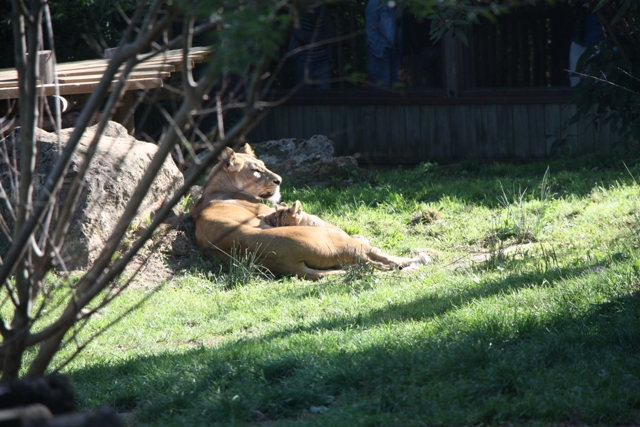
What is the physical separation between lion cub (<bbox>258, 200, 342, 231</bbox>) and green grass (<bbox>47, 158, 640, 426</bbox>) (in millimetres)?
628

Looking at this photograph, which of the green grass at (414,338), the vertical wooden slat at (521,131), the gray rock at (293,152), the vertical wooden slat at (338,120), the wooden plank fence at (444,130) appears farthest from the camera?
the vertical wooden slat at (338,120)

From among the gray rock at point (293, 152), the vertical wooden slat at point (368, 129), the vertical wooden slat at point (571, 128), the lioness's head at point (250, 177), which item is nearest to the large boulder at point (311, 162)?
the gray rock at point (293, 152)

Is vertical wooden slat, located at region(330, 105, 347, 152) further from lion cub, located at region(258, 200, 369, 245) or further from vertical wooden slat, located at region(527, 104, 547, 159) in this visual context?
lion cub, located at region(258, 200, 369, 245)

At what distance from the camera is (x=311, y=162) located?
453 inches

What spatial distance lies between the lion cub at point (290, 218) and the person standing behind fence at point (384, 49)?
501 cm

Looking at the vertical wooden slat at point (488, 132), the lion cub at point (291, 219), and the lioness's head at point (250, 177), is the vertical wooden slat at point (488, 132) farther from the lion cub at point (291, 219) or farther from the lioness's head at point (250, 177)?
the lion cub at point (291, 219)

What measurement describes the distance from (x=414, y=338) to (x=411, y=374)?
0.55m

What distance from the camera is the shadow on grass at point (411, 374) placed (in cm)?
379

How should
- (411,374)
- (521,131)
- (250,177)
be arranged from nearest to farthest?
(411,374) → (250,177) → (521,131)

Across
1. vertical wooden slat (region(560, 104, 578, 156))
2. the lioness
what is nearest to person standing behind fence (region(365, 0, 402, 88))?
vertical wooden slat (region(560, 104, 578, 156))

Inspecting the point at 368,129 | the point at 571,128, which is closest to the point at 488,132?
the point at 571,128

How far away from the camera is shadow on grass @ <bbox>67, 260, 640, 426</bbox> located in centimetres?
379

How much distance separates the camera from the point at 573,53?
39.0ft

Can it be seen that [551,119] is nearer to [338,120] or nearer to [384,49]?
[384,49]
